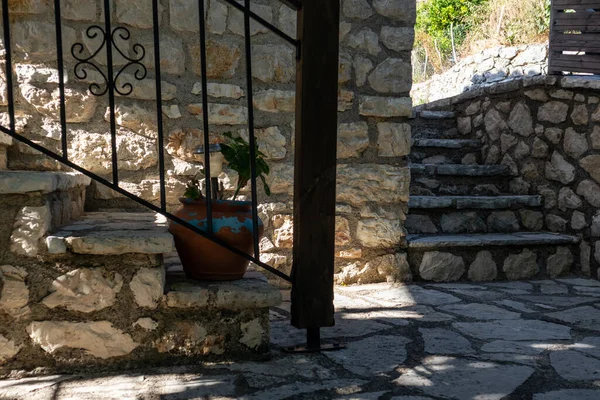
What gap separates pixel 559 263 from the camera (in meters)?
3.84

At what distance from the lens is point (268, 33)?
333 centimetres

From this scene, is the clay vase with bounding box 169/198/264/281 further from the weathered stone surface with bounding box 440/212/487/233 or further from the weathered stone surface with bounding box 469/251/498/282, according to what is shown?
the weathered stone surface with bounding box 440/212/487/233

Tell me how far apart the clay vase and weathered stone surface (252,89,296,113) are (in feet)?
4.08

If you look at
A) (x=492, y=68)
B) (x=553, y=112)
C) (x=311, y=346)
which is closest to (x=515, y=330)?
(x=311, y=346)

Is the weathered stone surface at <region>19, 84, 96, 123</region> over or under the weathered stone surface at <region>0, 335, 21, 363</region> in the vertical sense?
over

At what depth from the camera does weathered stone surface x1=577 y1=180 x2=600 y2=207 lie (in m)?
3.77

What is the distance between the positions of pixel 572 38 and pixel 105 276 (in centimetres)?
401

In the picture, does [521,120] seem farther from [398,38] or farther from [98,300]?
[98,300]

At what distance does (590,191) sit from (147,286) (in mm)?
3062

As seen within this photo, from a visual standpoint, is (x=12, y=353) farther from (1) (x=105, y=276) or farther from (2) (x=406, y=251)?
(2) (x=406, y=251)

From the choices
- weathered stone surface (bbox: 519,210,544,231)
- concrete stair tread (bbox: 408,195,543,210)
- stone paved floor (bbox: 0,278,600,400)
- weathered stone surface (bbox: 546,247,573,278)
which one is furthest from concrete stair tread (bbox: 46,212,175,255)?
weathered stone surface (bbox: 519,210,544,231)

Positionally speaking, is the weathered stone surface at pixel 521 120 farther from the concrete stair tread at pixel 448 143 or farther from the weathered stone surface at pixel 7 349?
the weathered stone surface at pixel 7 349

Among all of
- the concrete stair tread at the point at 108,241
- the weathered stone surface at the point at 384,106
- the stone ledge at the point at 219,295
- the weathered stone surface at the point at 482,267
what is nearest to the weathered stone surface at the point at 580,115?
the weathered stone surface at the point at 482,267

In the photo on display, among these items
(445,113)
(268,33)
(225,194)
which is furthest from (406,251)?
(445,113)
